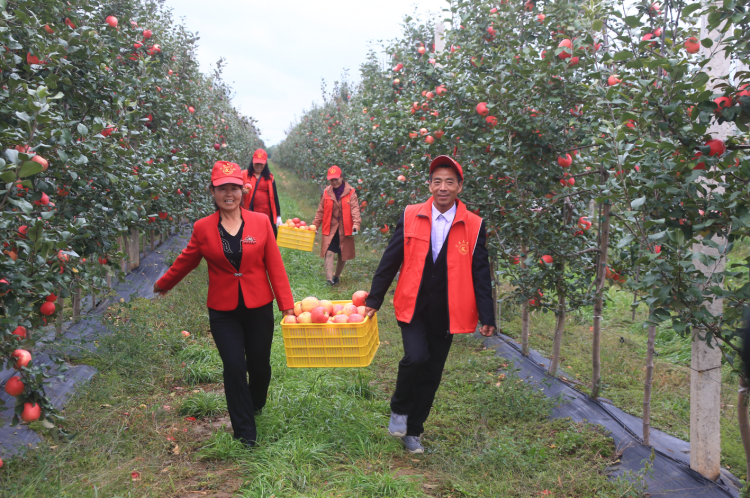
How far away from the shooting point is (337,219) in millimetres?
8398

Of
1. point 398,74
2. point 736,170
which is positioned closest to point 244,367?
point 736,170

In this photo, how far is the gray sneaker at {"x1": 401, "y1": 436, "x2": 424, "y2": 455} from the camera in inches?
135

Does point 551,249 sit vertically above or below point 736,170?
below

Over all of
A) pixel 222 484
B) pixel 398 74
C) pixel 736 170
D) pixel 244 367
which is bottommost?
pixel 222 484

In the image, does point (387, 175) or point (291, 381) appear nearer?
point (291, 381)

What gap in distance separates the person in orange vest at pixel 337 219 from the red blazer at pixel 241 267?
4789 millimetres

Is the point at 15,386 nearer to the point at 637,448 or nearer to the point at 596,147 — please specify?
the point at 637,448

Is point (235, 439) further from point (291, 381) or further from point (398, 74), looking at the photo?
point (398, 74)

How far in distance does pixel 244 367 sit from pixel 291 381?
1.19 meters

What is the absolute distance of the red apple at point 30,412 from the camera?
2328 millimetres

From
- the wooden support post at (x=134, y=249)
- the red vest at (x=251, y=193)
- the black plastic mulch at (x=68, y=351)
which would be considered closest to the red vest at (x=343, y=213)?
the red vest at (x=251, y=193)

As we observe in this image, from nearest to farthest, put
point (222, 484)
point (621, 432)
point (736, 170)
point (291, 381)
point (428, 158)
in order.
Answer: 1. point (736, 170)
2. point (222, 484)
3. point (621, 432)
4. point (291, 381)
5. point (428, 158)

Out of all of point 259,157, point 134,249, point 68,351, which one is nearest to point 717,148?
point 68,351

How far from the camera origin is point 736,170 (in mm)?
2082
